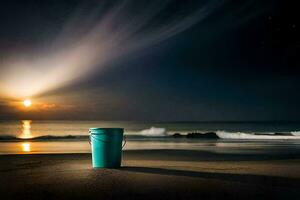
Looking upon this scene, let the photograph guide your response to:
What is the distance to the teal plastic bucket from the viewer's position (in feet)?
43.1

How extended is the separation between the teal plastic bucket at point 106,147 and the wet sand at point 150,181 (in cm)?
35

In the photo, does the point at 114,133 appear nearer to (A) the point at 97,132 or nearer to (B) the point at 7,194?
(A) the point at 97,132

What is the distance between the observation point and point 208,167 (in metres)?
13.7

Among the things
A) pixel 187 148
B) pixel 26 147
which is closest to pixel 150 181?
pixel 187 148

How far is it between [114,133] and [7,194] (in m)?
4.81

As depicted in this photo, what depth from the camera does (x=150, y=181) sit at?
10.4m

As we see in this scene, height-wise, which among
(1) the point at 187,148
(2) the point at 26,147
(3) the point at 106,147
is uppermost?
(3) the point at 106,147

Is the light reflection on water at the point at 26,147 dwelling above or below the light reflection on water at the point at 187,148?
above

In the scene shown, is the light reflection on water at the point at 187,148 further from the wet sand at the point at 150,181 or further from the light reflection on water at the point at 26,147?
the wet sand at the point at 150,181

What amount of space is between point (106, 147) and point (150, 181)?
9.73 feet

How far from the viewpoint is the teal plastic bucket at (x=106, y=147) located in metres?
13.1

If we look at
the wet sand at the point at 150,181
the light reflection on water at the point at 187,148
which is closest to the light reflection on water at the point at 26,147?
the light reflection on water at the point at 187,148

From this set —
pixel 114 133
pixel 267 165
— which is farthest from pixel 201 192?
pixel 267 165

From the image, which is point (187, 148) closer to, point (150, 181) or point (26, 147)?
point (26, 147)
